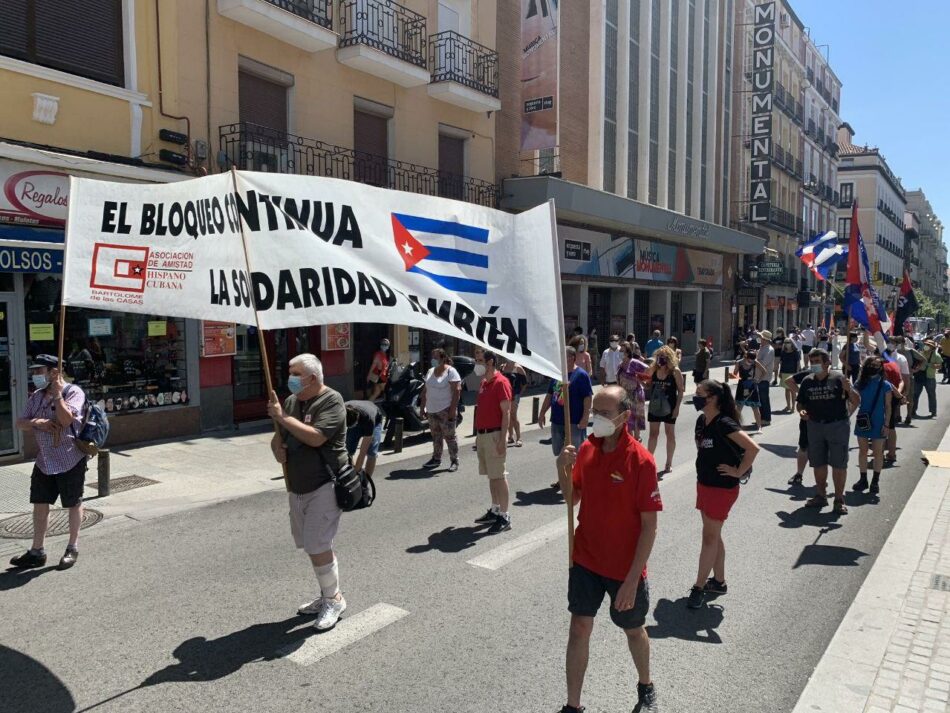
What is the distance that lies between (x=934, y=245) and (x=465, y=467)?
127 metres

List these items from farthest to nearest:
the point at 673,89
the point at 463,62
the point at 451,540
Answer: the point at 673,89, the point at 463,62, the point at 451,540

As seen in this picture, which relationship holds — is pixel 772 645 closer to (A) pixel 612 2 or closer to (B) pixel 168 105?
(B) pixel 168 105

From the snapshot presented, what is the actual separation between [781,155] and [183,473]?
37.7 m

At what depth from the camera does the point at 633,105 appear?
2461 centimetres

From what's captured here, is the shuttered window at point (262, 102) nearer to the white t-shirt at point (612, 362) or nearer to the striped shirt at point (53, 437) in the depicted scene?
the white t-shirt at point (612, 362)

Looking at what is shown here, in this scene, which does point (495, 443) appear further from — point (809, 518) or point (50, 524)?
point (50, 524)

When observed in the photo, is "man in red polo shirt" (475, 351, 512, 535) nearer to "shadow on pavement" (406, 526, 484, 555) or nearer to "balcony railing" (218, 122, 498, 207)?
"shadow on pavement" (406, 526, 484, 555)

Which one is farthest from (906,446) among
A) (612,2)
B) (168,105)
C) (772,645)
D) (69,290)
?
(612,2)

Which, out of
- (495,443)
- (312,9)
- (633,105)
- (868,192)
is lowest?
(495,443)

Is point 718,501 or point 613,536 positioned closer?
point 613,536

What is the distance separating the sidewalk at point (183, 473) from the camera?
7632 mm

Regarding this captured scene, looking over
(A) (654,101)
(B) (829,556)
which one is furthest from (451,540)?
(A) (654,101)

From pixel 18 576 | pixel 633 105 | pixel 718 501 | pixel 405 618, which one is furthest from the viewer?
pixel 633 105

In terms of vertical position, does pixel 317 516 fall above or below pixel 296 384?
below
